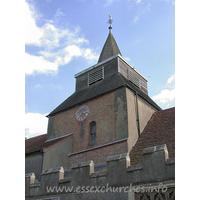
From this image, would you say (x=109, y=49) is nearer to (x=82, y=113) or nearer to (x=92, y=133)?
(x=82, y=113)

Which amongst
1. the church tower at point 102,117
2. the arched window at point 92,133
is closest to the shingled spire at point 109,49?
the church tower at point 102,117

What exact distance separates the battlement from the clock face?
245 inches

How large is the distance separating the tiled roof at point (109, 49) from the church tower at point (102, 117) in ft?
8.75

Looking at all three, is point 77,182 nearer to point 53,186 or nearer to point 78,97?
point 53,186

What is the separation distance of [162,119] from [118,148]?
4079mm

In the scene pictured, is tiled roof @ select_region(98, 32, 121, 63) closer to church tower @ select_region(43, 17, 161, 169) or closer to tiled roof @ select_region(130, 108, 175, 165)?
church tower @ select_region(43, 17, 161, 169)

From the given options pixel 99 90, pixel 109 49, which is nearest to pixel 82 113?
pixel 99 90

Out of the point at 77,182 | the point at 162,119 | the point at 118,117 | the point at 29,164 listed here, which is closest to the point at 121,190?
the point at 77,182

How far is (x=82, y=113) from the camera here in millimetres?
17281

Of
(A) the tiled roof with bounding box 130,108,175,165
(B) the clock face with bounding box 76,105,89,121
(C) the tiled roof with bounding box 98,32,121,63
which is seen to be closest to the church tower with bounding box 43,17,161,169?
(B) the clock face with bounding box 76,105,89,121

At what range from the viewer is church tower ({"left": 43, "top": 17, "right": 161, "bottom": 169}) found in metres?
14.4

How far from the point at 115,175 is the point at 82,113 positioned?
328 inches

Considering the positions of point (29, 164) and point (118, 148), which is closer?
point (118, 148)

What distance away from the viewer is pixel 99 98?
16.9 meters
